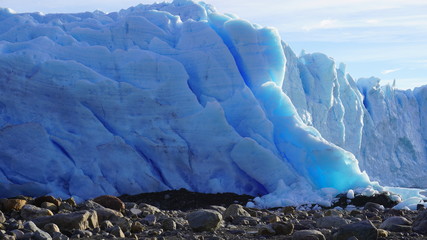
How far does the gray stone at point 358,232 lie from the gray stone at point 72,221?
7.06 feet

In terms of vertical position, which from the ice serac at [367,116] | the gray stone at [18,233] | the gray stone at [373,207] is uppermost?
the gray stone at [18,233]

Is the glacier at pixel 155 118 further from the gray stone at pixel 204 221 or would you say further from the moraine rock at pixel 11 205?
the gray stone at pixel 204 221

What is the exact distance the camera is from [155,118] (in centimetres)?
1170

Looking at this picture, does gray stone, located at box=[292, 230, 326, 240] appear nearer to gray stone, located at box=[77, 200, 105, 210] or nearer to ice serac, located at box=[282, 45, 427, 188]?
gray stone, located at box=[77, 200, 105, 210]

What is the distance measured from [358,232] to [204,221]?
1395 millimetres

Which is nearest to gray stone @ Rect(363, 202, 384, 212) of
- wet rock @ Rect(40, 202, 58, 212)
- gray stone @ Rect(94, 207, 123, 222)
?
gray stone @ Rect(94, 207, 123, 222)

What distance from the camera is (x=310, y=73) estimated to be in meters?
17.5

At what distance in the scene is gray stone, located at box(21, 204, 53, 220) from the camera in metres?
6.10

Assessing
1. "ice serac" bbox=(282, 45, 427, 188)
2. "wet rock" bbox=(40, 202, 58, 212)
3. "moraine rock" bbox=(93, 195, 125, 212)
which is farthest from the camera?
"ice serac" bbox=(282, 45, 427, 188)

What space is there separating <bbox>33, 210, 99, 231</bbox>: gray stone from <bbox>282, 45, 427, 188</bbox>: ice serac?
10.7 metres

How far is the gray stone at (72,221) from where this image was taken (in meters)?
5.32

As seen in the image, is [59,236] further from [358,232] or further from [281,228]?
[358,232]

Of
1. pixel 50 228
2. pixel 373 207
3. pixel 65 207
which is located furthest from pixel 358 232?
pixel 373 207

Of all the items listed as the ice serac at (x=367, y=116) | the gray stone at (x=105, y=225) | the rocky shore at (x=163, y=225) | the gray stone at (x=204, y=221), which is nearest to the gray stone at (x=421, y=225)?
the rocky shore at (x=163, y=225)
